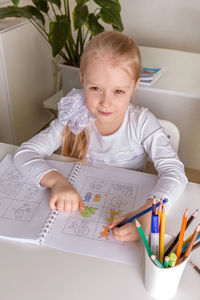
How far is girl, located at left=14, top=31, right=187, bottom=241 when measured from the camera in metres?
0.99

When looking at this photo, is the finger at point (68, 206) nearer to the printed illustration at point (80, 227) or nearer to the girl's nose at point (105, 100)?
the printed illustration at point (80, 227)

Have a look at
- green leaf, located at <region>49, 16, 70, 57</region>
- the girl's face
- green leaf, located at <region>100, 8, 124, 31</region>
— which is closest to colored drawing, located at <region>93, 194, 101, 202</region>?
the girl's face

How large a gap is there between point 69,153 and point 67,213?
1.39ft

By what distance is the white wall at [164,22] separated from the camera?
8.70ft

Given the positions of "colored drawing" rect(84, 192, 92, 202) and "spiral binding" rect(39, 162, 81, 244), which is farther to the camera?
"colored drawing" rect(84, 192, 92, 202)

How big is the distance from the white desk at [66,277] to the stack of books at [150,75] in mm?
1121

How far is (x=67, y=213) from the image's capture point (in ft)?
3.06

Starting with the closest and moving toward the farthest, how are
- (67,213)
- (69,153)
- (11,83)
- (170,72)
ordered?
(67,213) < (69,153) < (170,72) < (11,83)

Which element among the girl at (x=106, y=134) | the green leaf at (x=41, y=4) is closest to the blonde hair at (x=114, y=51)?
the girl at (x=106, y=134)

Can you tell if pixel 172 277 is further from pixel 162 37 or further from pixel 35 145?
pixel 162 37

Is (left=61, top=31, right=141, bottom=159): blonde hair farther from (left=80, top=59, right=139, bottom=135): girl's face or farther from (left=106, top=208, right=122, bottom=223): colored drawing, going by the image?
(left=106, top=208, right=122, bottom=223): colored drawing

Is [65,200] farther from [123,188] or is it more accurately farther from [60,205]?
[123,188]

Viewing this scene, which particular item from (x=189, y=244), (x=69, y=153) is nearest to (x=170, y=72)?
(x=69, y=153)

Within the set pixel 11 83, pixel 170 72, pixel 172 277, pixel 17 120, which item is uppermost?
pixel 172 277
